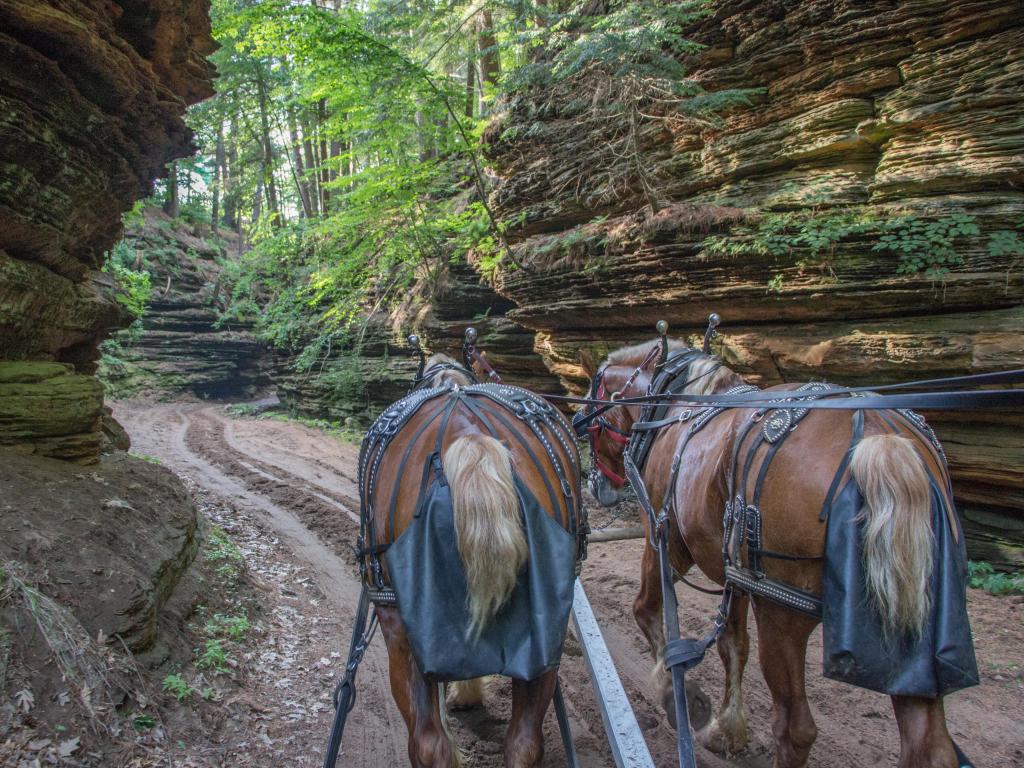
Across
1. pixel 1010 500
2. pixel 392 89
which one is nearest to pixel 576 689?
pixel 1010 500

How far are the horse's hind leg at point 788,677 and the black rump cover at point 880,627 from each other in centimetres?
26

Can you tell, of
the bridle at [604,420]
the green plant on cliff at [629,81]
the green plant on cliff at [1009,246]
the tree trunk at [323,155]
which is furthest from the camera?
the tree trunk at [323,155]

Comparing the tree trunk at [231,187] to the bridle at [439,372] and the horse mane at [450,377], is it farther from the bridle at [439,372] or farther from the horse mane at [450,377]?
the horse mane at [450,377]

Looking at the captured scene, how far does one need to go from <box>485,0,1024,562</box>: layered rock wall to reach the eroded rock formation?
17.5ft

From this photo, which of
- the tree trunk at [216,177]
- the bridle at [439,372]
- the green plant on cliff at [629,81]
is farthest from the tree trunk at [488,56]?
the tree trunk at [216,177]

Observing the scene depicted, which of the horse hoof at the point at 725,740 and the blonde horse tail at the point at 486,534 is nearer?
the blonde horse tail at the point at 486,534

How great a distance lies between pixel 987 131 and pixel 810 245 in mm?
1743

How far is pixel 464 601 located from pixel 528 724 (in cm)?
61

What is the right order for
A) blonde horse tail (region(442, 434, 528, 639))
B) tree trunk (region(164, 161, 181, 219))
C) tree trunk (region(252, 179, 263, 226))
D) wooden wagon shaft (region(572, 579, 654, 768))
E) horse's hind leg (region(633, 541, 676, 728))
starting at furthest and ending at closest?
tree trunk (region(252, 179, 263, 226))
tree trunk (region(164, 161, 181, 219))
horse's hind leg (region(633, 541, 676, 728))
wooden wagon shaft (region(572, 579, 654, 768))
blonde horse tail (region(442, 434, 528, 639))

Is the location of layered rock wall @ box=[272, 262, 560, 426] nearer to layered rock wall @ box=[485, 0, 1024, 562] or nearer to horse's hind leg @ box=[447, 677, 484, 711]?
layered rock wall @ box=[485, 0, 1024, 562]

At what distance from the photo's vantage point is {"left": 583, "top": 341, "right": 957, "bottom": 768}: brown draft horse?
2.04 metres

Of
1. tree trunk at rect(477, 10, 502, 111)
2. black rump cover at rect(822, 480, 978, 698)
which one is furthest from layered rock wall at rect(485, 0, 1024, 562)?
tree trunk at rect(477, 10, 502, 111)

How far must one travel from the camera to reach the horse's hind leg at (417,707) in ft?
7.34

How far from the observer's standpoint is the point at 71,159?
4453 mm
